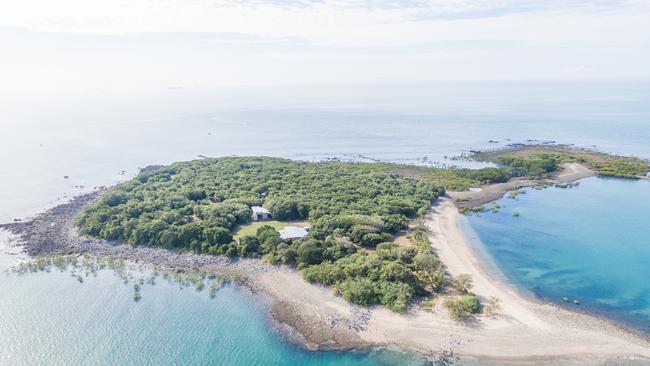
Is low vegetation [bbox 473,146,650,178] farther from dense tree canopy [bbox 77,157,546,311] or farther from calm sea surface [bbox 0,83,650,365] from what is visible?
calm sea surface [bbox 0,83,650,365]

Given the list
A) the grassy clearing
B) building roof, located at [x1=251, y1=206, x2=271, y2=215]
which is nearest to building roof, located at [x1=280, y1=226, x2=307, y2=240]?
the grassy clearing

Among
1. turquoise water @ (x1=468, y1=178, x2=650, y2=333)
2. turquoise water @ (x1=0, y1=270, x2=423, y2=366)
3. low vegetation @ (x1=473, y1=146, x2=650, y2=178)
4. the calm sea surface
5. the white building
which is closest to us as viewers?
turquoise water @ (x1=0, y1=270, x2=423, y2=366)

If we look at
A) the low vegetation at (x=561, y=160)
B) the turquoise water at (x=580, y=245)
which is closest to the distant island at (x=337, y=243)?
the low vegetation at (x=561, y=160)

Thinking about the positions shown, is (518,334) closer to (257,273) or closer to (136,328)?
(257,273)

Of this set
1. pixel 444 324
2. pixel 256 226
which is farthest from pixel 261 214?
pixel 444 324

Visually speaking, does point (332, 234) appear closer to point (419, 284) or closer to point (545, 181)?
point (419, 284)

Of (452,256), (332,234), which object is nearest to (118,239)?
(332,234)

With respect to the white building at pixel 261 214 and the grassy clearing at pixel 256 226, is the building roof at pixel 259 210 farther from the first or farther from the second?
the grassy clearing at pixel 256 226
